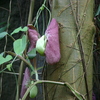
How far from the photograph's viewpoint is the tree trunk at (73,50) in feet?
2.29

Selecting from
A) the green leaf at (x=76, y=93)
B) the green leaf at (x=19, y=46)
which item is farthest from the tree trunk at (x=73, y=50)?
the green leaf at (x=19, y=46)

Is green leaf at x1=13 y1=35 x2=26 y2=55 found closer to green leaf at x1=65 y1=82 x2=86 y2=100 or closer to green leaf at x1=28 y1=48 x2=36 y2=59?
green leaf at x1=28 y1=48 x2=36 y2=59

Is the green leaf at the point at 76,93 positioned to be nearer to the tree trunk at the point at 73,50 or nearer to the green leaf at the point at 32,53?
the tree trunk at the point at 73,50

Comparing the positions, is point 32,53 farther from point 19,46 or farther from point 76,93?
point 76,93

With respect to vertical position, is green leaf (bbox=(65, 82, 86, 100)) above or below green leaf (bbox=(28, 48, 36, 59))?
below

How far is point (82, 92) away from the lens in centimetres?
70

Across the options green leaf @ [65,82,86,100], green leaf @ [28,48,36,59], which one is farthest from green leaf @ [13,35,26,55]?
green leaf @ [65,82,86,100]

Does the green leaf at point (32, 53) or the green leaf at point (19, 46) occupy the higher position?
the green leaf at point (19, 46)

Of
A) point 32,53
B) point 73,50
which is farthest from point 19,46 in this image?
point 73,50

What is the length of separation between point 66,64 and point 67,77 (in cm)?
4

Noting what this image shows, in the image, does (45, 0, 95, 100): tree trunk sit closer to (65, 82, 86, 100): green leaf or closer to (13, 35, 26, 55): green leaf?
(65, 82, 86, 100): green leaf

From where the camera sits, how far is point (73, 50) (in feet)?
2.29

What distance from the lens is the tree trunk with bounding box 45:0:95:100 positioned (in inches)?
27.5

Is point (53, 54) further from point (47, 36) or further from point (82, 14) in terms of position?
point (82, 14)
